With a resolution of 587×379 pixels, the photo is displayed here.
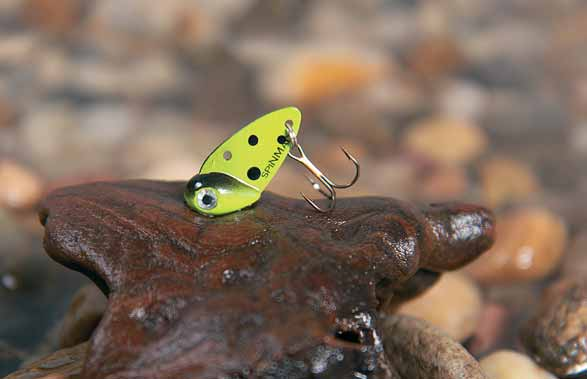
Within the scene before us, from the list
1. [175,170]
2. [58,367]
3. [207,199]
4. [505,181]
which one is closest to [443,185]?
[505,181]

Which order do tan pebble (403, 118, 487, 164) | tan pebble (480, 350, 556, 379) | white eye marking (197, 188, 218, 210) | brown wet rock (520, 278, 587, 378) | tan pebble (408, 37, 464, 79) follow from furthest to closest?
tan pebble (408, 37, 464, 79) → tan pebble (403, 118, 487, 164) → brown wet rock (520, 278, 587, 378) → tan pebble (480, 350, 556, 379) → white eye marking (197, 188, 218, 210)

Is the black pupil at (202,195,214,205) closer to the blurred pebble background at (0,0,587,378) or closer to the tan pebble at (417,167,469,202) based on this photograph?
the blurred pebble background at (0,0,587,378)

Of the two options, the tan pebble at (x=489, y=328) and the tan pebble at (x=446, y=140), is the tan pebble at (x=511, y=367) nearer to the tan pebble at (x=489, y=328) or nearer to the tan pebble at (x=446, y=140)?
the tan pebble at (x=489, y=328)

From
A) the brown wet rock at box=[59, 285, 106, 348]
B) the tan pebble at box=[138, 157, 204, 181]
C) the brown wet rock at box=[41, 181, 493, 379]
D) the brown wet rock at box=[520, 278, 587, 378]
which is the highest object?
the brown wet rock at box=[41, 181, 493, 379]

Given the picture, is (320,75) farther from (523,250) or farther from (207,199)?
(207,199)

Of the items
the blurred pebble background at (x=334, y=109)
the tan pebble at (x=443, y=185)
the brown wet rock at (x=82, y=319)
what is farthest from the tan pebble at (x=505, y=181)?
the brown wet rock at (x=82, y=319)

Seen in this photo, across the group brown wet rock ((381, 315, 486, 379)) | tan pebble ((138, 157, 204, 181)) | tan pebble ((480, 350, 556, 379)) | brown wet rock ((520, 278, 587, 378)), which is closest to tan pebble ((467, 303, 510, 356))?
brown wet rock ((520, 278, 587, 378))

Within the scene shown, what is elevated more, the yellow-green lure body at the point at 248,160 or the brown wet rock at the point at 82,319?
the yellow-green lure body at the point at 248,160
